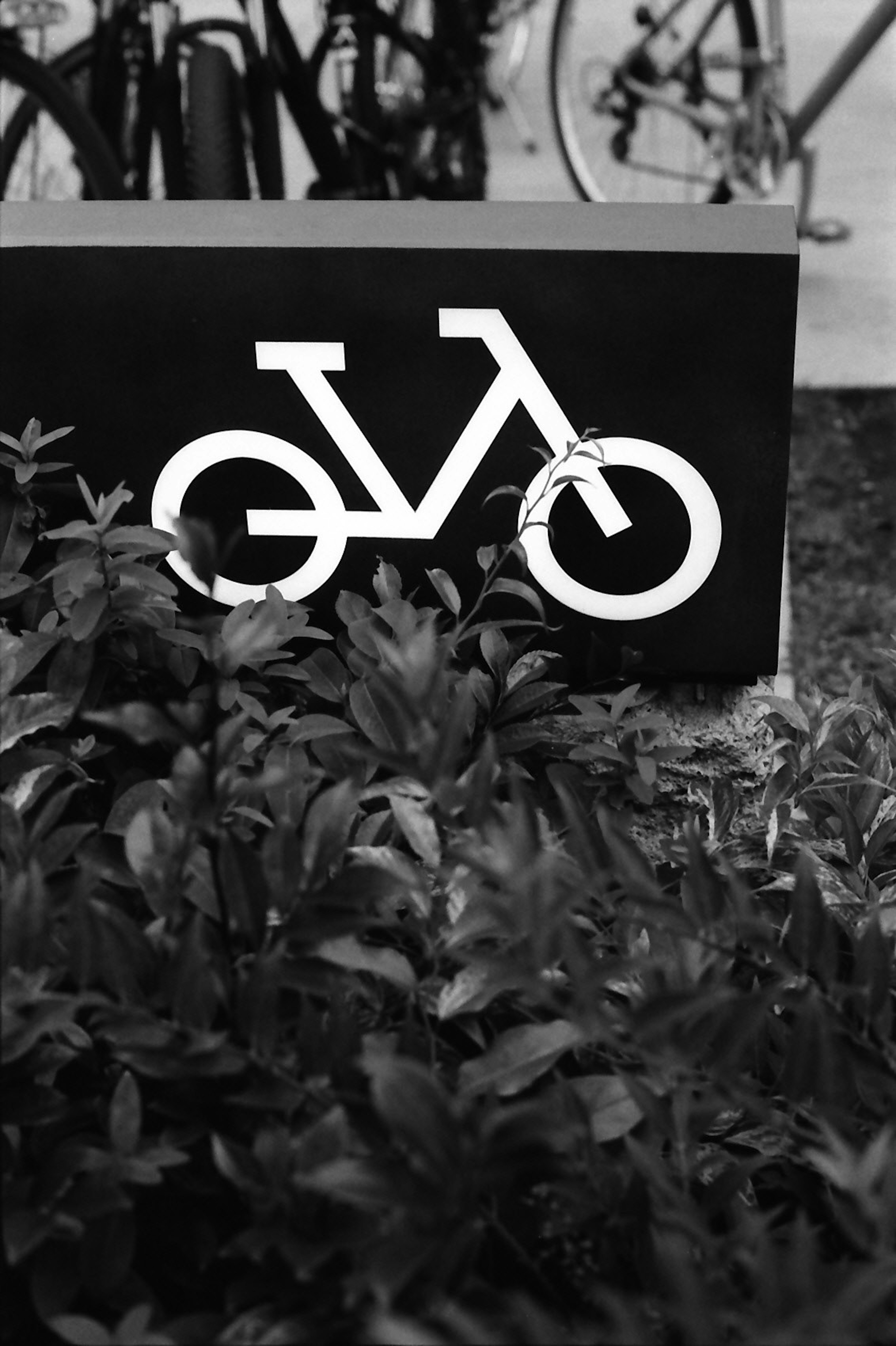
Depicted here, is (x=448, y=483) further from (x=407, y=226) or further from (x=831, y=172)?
(x=831, y=172)

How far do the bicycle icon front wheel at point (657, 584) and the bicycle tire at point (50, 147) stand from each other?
1.50m

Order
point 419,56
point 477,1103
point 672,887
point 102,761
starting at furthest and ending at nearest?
point 419,56, point 672,887, point 102,761, point 477,1103

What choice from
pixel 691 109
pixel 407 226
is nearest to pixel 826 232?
pixel 691 109

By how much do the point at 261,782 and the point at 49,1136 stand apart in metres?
0.29

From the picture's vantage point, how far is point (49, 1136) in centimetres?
100

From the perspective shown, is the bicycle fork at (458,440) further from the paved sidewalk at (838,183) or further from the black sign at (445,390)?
the paved sidewalk at (838,183)

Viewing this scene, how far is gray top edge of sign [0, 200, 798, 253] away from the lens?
153 cm

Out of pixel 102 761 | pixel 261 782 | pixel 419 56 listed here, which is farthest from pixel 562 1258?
pixel 419 56

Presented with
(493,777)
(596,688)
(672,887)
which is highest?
(493,777)

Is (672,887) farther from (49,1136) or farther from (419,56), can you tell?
(419,56)

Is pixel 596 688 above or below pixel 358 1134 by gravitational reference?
below

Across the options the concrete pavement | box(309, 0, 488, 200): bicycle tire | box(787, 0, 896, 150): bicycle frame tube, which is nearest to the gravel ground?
the concrete pavement

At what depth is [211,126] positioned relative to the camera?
3123 millimetres

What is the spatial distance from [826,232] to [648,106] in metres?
0.70
